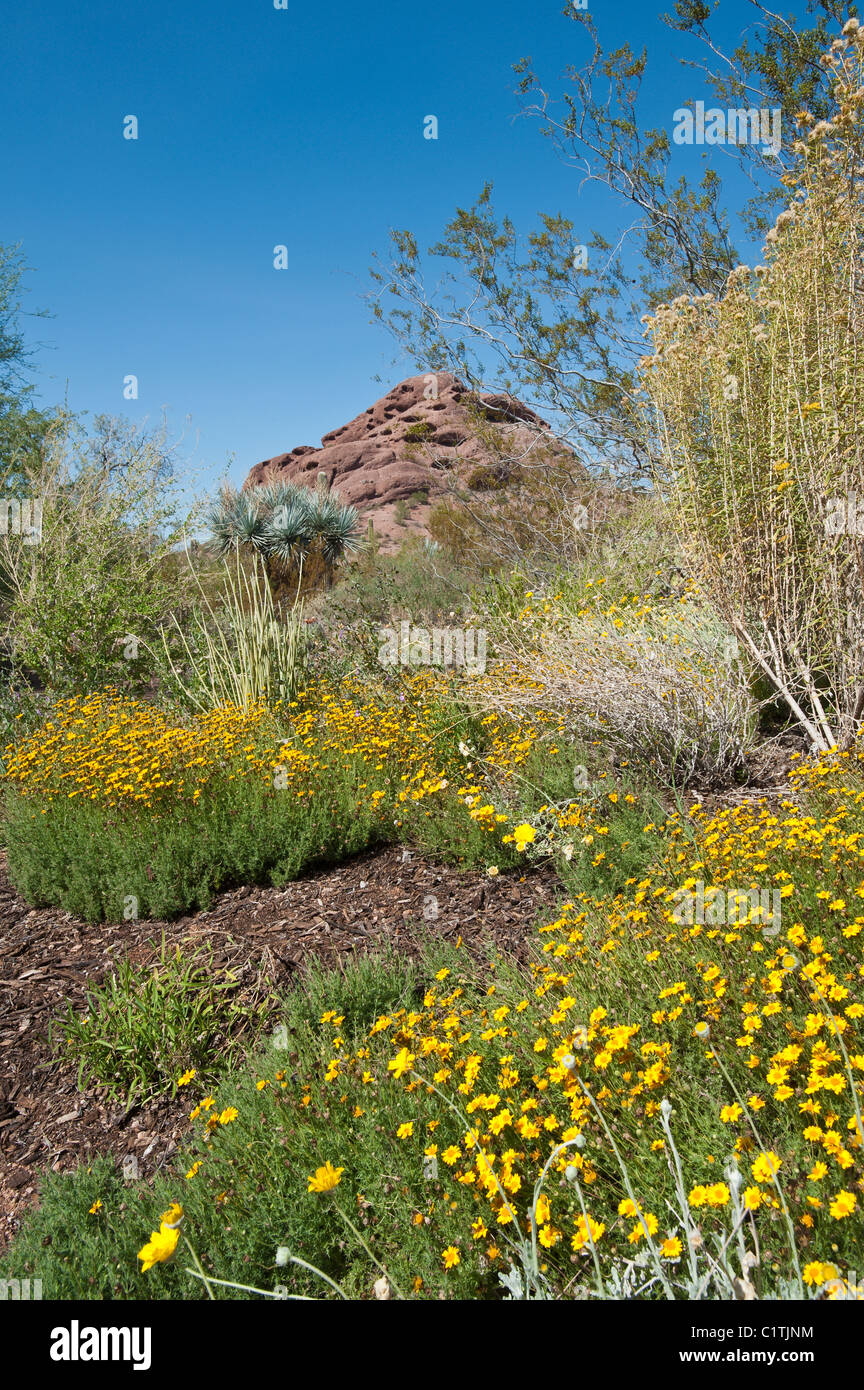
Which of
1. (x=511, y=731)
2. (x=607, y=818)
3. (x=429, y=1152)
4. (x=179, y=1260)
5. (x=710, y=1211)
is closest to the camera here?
(x=710, y=1211)

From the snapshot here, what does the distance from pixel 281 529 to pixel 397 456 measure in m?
28.8

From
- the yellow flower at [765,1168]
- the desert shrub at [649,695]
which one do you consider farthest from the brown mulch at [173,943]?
the yellow flower at [765,1168]

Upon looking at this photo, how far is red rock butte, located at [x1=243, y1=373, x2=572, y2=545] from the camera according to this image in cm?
1100

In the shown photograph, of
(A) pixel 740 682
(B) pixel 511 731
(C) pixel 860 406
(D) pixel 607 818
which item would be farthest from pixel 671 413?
(D) pixel 607 818

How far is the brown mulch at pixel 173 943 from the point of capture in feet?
9.26

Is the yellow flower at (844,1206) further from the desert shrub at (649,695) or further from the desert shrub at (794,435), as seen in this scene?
the desert shrub at (794,435)

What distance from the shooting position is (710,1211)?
162cm

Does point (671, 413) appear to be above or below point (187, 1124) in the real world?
above

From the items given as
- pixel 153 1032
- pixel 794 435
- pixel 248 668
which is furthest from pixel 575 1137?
pixel 248 668

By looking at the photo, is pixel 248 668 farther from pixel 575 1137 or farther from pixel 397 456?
pixel 397 456

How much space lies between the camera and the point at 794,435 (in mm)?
4285
